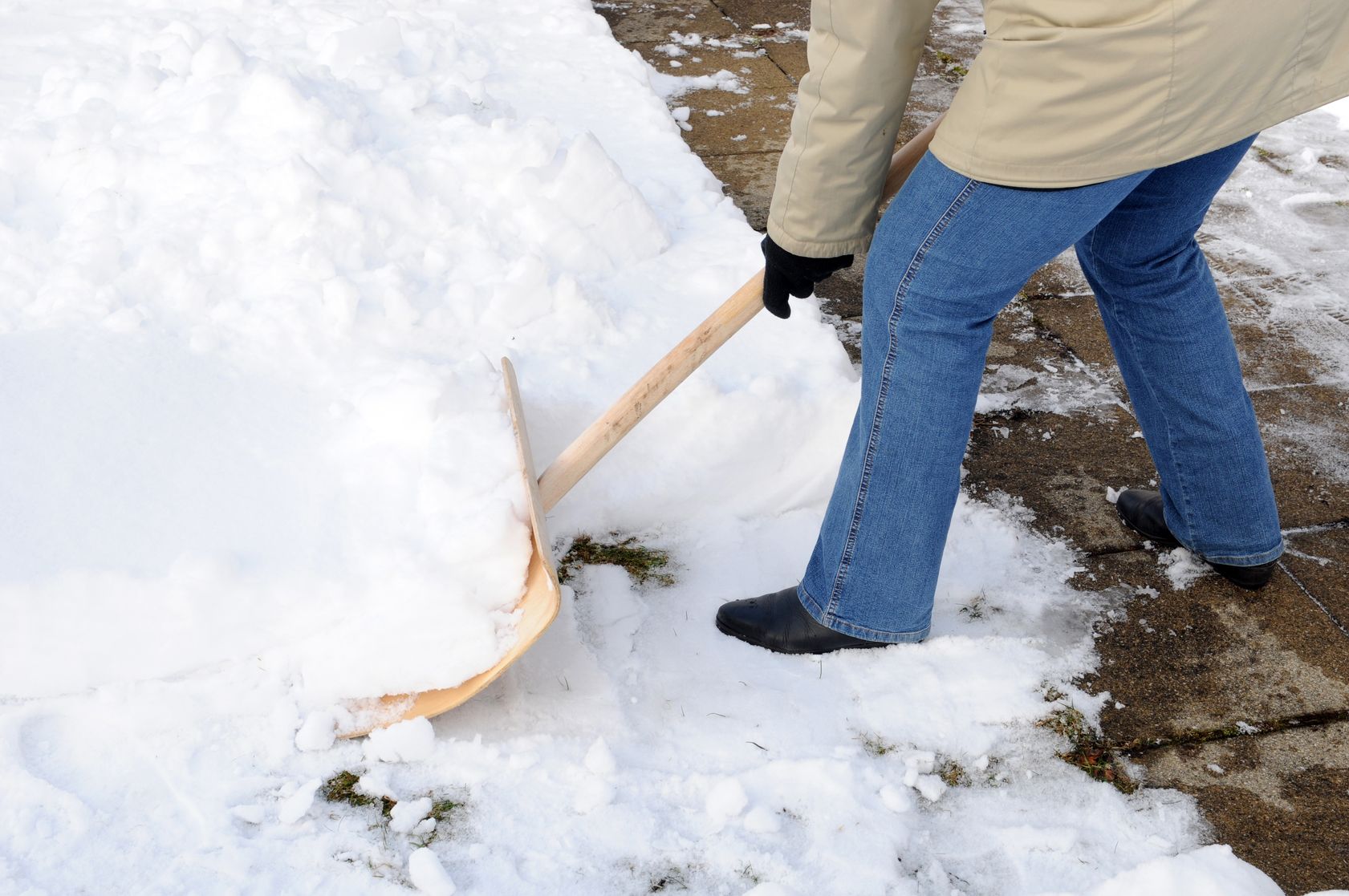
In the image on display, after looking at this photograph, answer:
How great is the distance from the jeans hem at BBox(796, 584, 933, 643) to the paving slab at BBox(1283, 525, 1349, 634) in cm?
84

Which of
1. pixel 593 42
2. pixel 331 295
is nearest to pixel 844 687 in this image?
pixel 331 295

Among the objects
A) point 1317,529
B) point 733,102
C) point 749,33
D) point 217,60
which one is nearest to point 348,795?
point 1317,529

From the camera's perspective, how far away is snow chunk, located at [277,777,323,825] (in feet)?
5.41

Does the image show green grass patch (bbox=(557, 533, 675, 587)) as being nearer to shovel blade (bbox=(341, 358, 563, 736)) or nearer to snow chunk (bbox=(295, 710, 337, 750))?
shovel blade (bbox=(341, 358, 563, 736))

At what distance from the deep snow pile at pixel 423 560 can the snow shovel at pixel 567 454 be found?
0.14 ft

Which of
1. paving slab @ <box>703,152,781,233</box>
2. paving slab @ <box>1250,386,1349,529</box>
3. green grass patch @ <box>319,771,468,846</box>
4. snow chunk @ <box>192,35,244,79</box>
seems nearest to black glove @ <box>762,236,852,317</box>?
green grass patch @ <box>319,771,468,846</box>

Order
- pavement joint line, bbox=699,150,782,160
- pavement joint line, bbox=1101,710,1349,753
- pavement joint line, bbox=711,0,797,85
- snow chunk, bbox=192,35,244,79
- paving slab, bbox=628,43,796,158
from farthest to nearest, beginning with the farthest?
pavement joint line, bbox=711,0,797,85 < paving slab, bbox=628,43,796,158 < pavement joint line, bbox=699,150,782,160 < snow chunk, bbox=192,35,244,79 < pavement joint line, bbox=1101,710,1349,753

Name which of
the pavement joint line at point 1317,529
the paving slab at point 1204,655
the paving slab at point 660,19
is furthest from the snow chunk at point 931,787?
the paving slab at point 660,19

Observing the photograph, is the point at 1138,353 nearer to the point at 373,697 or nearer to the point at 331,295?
the point at 373,697

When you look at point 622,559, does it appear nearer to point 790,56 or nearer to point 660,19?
point 790,56

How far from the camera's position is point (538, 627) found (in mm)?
1745

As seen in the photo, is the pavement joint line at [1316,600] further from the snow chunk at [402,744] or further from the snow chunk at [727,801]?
the snow chunk at [402,744]

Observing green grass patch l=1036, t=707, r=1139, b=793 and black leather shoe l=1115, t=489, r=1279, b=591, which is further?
black leather shoe l=1115, t=489, r=1279, b=591

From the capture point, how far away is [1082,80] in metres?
1.40
